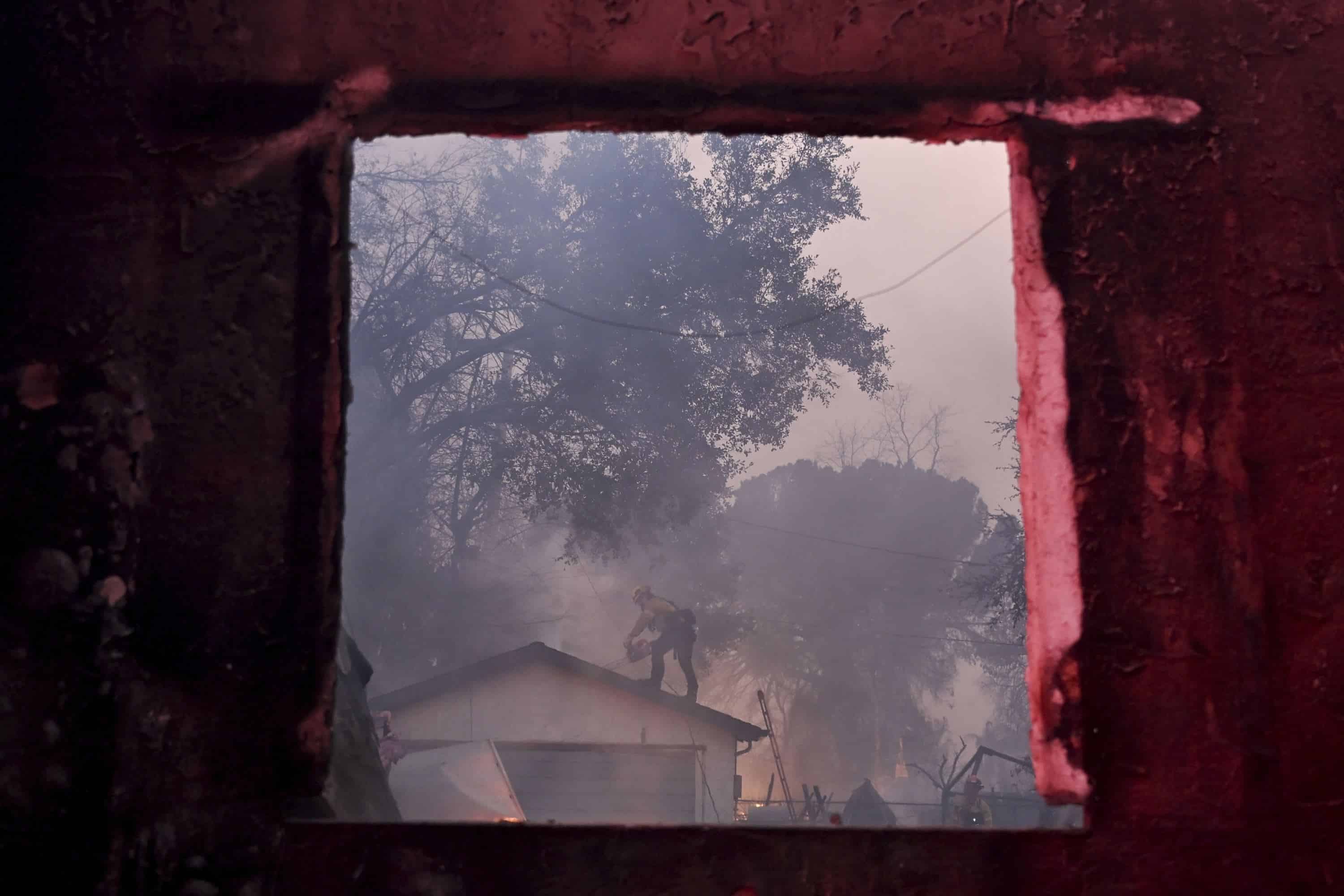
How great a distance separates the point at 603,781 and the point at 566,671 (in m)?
1.82

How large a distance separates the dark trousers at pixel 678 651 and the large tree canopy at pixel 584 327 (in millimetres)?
3835

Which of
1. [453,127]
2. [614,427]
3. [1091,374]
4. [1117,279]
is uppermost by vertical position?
[614,427]

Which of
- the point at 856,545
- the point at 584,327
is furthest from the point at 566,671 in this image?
the point at 856,545

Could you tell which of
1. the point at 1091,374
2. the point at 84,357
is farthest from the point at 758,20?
the point at 84,357

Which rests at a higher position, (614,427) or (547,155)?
(547,155)

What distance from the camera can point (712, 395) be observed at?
76.9ft

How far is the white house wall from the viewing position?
54.5 ft

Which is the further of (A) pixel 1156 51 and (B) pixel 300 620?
(A) pixel 1156 51

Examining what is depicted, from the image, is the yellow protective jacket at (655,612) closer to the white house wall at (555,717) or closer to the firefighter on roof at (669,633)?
the firefighter on roof at (669,633)

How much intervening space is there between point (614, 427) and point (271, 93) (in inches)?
783

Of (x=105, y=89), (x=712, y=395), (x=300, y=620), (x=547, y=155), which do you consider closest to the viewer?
(x=300, y=620)

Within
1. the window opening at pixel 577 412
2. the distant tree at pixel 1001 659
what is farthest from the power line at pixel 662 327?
the distant tree at pixel 1001 659

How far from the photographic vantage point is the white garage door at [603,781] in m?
15.9

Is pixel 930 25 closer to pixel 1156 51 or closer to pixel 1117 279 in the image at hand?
pixel 1156 51
